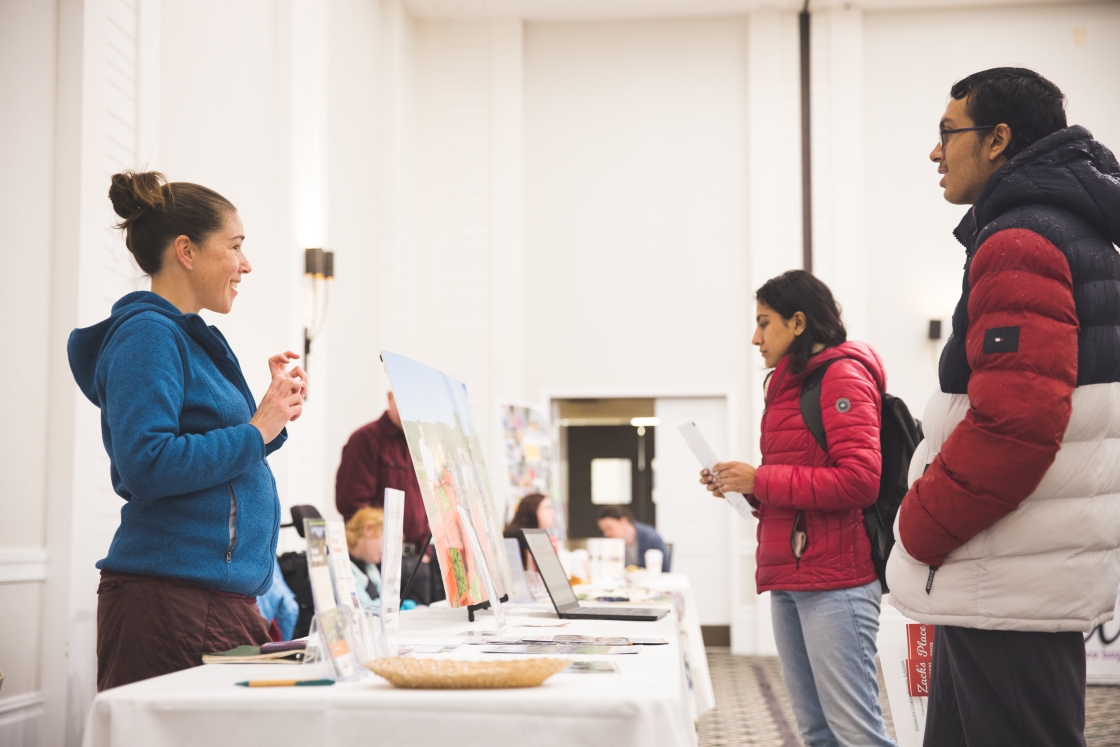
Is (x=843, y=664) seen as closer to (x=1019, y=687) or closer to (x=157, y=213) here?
(x=1019, y=687)

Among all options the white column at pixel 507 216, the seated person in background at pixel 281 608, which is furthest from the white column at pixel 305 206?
the white column at pixel 507 216

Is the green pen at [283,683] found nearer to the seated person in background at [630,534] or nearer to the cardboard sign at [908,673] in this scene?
the cardboard sign at [908,673]

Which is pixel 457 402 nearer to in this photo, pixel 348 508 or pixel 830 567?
pixel 830 567

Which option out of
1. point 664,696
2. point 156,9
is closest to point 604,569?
point 156,9

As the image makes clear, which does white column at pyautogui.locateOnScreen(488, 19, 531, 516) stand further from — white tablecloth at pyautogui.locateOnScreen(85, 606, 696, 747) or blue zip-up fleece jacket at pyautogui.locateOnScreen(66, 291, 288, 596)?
white tablecloth at pyautogui.locateOnScreen(85, 606, 696, 747)

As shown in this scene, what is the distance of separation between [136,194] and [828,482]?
1520mm

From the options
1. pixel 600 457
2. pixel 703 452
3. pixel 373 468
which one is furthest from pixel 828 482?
pixel 600 457

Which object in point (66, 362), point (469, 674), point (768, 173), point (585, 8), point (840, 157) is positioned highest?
point (585, 8)

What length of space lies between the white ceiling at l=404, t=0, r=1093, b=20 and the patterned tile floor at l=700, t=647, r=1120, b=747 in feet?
16.6

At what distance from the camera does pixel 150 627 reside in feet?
5.22

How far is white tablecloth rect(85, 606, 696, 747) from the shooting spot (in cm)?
123

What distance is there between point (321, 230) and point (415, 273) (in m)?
2.34

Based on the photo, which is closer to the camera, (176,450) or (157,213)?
(176,450)

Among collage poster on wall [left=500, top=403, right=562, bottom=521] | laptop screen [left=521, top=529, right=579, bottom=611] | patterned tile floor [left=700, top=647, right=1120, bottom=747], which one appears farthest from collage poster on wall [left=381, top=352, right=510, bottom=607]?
collage poster on wall [left=500, top=403, right=562, bottom=521]
